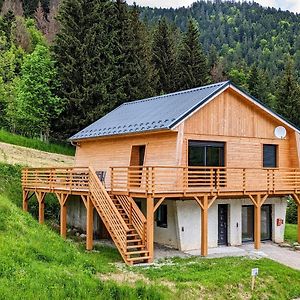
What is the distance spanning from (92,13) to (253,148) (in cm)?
2011

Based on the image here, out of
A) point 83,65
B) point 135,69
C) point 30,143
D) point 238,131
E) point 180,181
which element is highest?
point 135,69

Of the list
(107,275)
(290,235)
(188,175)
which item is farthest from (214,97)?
(107,275)

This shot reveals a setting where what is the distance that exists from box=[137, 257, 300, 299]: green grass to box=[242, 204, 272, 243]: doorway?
531cm

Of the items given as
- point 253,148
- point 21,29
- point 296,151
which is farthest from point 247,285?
point 21,29

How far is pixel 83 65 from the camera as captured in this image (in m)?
36.6

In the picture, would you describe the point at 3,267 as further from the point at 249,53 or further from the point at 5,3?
the point at 249,53

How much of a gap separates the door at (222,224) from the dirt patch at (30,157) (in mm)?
13840

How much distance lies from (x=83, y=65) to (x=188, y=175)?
1905 centimetres

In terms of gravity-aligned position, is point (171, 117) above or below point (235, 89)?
below

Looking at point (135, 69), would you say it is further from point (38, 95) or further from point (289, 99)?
point (289, 99)

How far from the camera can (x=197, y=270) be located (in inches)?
648

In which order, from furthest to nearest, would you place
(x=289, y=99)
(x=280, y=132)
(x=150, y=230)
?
(x=289, y=99) < (x=280, y=132) < (x=150, y=230)

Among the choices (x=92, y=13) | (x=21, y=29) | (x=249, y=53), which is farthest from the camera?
(x=249, y=53)

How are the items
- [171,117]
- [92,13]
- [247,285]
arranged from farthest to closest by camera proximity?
1. [92,13]
2. [171,117]
3. [247,285]
